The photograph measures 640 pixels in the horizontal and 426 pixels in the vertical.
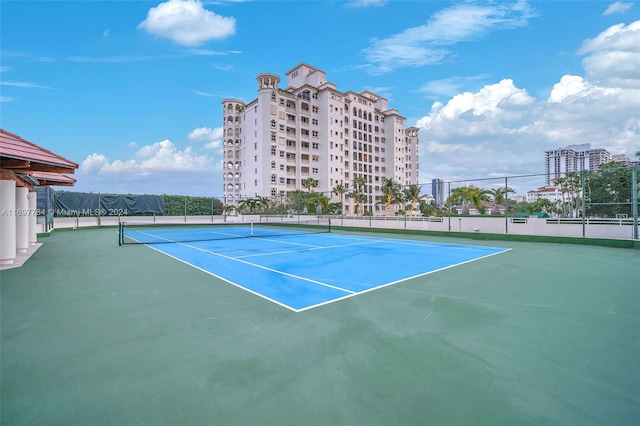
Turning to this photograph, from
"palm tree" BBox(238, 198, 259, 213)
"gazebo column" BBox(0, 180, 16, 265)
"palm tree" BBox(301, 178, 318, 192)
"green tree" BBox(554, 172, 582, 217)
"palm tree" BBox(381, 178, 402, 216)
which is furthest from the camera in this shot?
"palm tree" BBox(301, 178, 318, 192)

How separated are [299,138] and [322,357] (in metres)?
55.7

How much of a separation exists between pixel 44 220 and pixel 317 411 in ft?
69.0

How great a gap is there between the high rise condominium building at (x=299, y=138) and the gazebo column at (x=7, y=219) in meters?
40.2

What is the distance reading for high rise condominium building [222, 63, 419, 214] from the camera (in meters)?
52.9

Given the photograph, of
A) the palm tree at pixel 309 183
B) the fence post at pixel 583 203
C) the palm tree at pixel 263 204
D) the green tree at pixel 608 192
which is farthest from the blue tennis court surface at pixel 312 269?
the palm tree at pixel 309 183

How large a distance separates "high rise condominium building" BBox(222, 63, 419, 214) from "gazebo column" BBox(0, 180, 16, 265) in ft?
132

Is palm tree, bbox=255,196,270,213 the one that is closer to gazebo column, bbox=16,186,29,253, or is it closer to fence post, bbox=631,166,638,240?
gazebo column, bbox=16,186,29,253

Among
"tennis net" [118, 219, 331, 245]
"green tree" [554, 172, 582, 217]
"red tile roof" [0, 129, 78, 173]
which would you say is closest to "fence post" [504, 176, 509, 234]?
"green tree" [554, 172, 582, 217]

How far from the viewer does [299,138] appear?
56594mm

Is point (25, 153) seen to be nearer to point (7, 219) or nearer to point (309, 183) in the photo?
point (7, 219)

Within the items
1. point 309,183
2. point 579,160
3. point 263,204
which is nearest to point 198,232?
point 263,204

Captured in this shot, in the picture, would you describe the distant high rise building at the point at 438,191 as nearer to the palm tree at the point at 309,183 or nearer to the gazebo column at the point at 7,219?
the gazebo column at the point at 7,219

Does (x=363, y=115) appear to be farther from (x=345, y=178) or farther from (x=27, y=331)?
(x=27, y=331)

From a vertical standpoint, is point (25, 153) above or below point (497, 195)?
above
